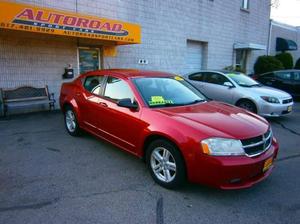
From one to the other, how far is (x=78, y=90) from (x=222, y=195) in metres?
3.66

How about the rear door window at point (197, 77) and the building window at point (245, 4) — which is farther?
the building window at point (245, 4)

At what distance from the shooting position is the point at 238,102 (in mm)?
8039

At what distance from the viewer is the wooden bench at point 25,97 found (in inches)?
304

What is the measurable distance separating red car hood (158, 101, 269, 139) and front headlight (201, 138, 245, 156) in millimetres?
73

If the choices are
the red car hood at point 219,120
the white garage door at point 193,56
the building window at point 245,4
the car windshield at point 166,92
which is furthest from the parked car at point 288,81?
the red car hood at point 219,120

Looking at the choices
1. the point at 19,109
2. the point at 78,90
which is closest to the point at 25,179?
the point at 78,90

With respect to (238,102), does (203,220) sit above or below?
below

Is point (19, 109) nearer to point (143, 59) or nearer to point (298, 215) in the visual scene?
point (143, 59)

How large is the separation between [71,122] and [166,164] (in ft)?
10.3

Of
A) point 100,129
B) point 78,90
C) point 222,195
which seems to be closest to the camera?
point 222,195

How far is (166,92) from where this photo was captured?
4453 mm

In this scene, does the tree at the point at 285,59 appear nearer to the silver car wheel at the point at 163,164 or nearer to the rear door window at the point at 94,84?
the rear door window at the point at 94,84

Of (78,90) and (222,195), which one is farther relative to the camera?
(78,90)

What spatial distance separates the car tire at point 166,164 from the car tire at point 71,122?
249cm
